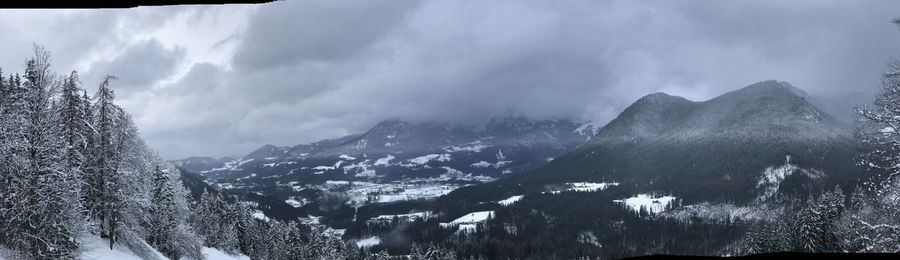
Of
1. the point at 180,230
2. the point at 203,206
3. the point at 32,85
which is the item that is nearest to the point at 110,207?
the point at 32,85

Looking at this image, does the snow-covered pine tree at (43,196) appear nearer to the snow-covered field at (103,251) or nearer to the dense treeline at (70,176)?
the dense treeline at (70,176)

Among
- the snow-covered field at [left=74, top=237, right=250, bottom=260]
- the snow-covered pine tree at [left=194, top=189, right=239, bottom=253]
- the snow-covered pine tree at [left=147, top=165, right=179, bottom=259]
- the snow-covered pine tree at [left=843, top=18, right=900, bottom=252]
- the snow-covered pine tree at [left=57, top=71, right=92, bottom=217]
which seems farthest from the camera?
the snow-covered pine tree at [left=194, top=189, right=239, bottom=253]

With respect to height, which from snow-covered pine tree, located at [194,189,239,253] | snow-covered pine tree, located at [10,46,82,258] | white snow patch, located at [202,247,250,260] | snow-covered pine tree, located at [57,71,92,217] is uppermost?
snow-covered pine tree, located at [57,71,92,217]

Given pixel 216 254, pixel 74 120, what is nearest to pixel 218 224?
pixel 216 254

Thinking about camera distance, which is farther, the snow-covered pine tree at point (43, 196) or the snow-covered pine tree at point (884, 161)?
the snow-covered pine tree at point (43, 196)

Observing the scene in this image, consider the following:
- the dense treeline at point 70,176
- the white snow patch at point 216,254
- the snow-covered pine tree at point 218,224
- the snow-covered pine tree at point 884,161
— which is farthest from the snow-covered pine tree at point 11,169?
the snow-covered pine tree at point 218,224

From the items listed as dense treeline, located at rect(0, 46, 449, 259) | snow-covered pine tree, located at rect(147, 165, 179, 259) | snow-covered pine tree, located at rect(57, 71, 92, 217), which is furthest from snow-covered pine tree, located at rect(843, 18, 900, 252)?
snow-covered pine tree, located at rect(147, 165, 179, 259)

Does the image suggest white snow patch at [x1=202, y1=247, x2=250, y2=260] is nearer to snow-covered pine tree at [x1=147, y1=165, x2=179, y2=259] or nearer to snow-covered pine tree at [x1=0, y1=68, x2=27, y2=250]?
snow-covered pine tree at [x1=147, y1=165, x2=179, y2=259]

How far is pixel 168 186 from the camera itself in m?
47.9

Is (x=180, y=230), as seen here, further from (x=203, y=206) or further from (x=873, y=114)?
(x=873, y=114)

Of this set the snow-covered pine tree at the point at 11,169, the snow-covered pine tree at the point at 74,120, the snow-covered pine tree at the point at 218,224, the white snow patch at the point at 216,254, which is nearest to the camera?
the snow-covered pine tree at the point at 11,169

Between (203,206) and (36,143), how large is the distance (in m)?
52.2

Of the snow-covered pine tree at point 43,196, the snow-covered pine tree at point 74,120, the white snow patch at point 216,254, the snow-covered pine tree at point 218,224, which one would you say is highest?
the snow-covered pine tree at point 74,120

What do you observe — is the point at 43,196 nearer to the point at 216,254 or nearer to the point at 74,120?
the point at 74,120
